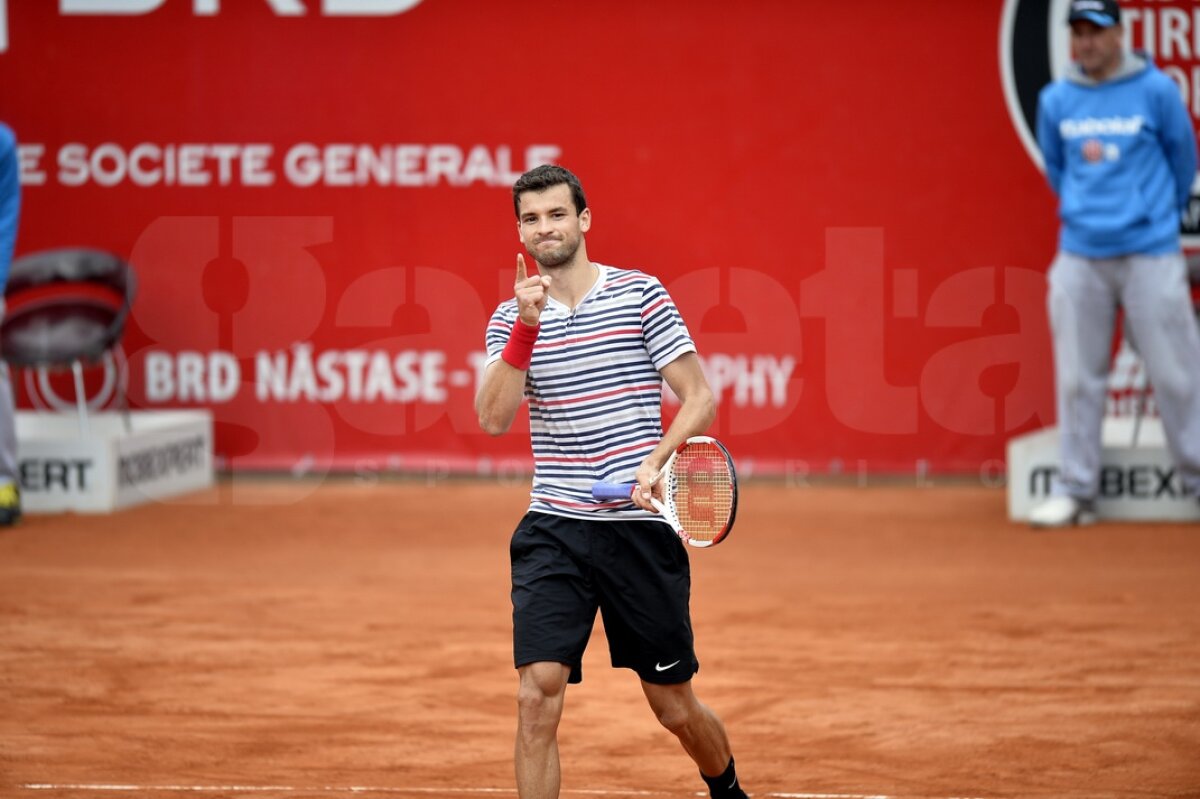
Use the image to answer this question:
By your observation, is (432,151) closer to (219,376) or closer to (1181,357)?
(219,376)

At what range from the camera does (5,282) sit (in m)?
9.24

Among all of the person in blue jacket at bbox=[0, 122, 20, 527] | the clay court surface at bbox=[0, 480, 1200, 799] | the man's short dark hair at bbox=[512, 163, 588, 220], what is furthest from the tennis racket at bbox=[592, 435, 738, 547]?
the person in blue jacket at bbox=[0, 122, 20, 527]

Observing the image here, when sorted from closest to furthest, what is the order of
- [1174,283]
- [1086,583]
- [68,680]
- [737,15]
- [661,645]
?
[661,645]
[68,680]
[1086,583]
[1174,283]
[737,15]

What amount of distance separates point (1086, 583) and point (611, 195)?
4.33 meters

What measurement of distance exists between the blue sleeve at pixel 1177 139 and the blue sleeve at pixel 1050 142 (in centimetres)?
51

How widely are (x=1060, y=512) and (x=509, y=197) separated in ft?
12.7

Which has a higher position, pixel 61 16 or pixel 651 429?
pixel 61 16

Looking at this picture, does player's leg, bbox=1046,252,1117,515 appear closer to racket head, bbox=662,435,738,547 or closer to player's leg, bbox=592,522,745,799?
player's leg, bbox=592,522,745,799

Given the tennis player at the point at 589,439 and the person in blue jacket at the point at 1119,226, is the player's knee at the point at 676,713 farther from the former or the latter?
the person in blue jacket at the point at 1119,226

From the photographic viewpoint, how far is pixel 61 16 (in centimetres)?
1144

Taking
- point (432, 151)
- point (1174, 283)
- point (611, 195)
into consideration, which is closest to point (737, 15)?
point (611, 195)

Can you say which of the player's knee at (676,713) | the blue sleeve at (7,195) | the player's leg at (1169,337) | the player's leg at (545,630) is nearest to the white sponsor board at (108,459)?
the blue sleeve at (7,195)

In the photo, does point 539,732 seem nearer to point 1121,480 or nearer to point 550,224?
point 550,224

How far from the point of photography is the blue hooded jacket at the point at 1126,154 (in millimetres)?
8930
